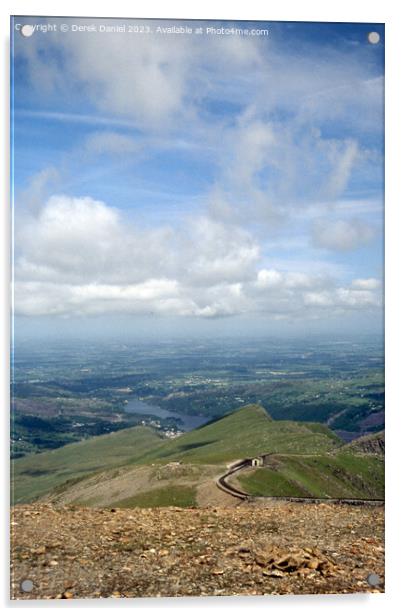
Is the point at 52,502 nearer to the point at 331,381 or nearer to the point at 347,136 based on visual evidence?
the point at 331,381

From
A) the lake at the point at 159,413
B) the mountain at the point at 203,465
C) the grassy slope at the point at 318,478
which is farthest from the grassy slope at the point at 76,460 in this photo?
the grassy slope at the point at 318,478

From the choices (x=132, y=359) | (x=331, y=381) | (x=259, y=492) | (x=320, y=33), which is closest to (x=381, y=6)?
(x=320, y=33)

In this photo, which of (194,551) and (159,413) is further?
(159,413)

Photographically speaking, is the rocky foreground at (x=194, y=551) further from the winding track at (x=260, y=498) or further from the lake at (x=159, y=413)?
the lake at (x=159, y=413)

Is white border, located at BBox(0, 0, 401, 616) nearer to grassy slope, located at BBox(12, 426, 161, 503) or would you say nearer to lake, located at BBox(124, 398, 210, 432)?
grassy slope, located at BBox(12, 426, 161, 503)
